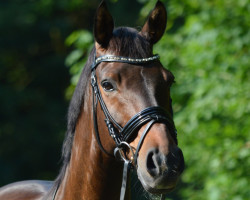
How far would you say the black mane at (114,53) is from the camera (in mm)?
2724

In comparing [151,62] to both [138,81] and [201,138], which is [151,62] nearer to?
[138,81]

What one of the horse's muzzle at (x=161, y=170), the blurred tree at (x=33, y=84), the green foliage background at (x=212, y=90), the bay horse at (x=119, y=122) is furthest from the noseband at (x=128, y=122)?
the blurred tree at (x=33, y=84)

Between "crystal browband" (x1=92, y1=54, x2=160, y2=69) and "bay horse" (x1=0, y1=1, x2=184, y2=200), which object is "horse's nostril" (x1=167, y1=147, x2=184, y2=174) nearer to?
"bay horse" (x1=0, y1=1, x2=184, y2=200)

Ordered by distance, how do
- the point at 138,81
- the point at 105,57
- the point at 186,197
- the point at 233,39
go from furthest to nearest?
the point at 186,197, the point at 233,39, the point at 105,57, the point at 138,81

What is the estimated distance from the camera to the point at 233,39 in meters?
5.66

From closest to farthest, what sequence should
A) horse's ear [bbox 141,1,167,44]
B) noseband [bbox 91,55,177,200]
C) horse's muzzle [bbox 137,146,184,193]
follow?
horse's muzzle [bbox 137,146,184,193] < noseband [bbox 91,55,177,200] < horse's ear [bbox 141,1,167,44]

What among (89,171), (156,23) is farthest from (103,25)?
(89,171)

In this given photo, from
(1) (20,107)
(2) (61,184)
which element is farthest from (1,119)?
(2) (61,184)

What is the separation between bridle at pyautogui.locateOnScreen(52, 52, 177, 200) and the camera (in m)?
2.49

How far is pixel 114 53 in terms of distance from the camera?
9.02 feet

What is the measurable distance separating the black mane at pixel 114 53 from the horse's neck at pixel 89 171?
1.7 inches

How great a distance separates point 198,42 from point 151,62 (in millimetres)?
3211

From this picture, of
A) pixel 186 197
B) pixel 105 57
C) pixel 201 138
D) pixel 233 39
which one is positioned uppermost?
pixel 105 57

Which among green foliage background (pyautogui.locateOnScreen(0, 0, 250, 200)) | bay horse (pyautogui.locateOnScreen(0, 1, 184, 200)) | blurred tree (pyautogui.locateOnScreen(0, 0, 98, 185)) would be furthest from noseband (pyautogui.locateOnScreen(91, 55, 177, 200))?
blurred tree (pyautogui.locateOnScreen(0, 0, 98, 185))
